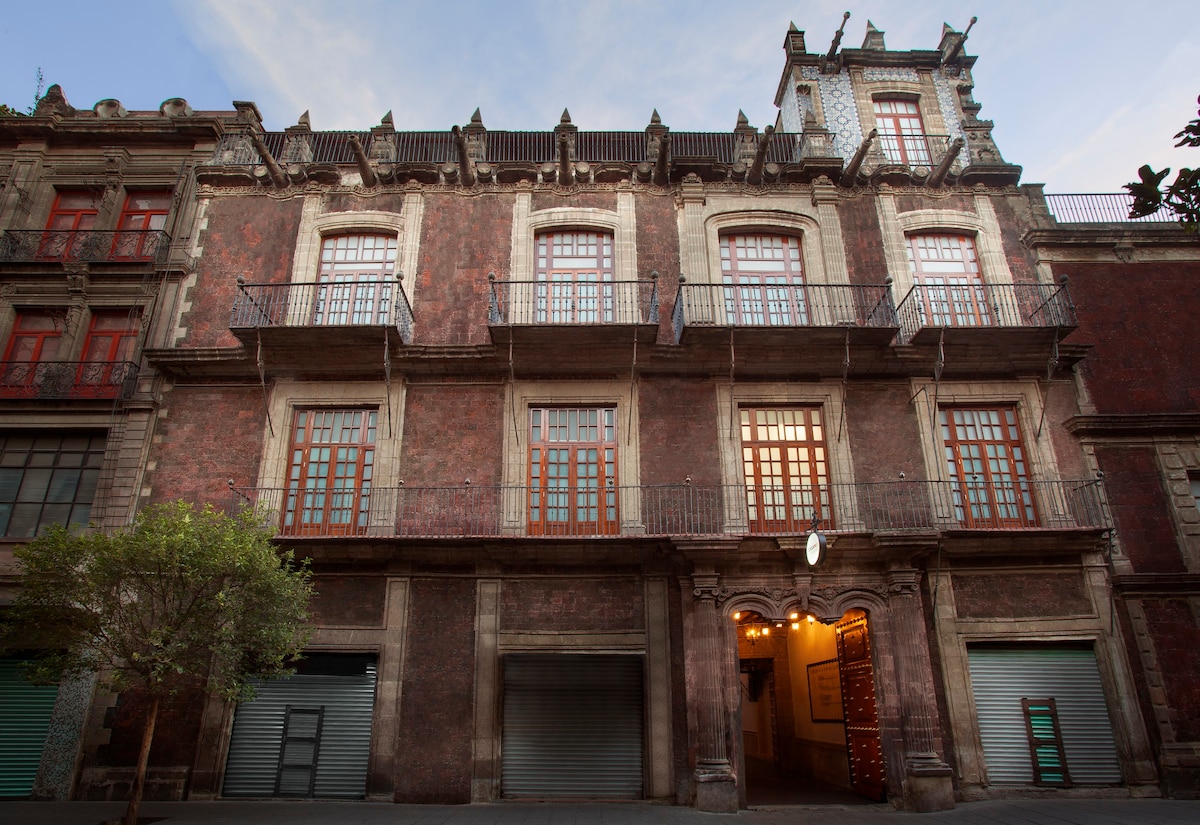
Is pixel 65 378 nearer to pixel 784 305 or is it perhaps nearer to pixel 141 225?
pixel 141 225

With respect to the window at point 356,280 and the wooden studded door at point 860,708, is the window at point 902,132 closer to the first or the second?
the wooden studded door at point 860,708

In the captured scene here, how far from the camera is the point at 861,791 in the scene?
12250mm

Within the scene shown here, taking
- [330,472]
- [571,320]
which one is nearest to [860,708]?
Result: [571,320]

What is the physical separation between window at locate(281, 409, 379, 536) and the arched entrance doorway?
7.07 meters

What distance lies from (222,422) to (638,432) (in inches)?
312

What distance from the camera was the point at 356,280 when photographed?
47.5ft

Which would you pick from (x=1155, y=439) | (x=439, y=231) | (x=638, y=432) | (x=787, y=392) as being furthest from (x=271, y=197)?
(x=1155, y=439)

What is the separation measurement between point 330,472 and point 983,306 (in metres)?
13.4

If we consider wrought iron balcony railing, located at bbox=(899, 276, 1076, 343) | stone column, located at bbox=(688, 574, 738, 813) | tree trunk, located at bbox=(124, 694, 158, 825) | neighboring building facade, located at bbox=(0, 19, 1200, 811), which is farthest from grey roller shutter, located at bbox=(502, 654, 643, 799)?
wrought iron balcony railing, located at bbox=(899, 276, 1076, 343)

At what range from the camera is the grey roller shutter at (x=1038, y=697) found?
37.3 feet

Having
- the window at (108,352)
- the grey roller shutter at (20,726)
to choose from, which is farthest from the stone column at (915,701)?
the window at (108,352)

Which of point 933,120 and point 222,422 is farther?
point 933,120

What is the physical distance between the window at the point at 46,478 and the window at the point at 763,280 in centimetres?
1285

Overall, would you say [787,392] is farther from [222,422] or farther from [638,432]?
[222,422]
